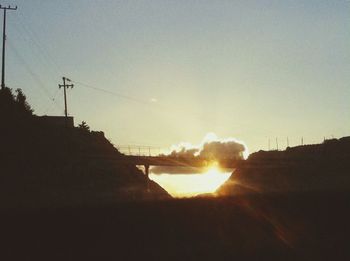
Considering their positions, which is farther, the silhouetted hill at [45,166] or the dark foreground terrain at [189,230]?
the silhouetted hill at [45,166]

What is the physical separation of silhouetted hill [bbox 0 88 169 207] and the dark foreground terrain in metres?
23.5

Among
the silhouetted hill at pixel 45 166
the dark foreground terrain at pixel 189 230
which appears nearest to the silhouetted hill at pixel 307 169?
the silhouetted hill at pixel 45 166

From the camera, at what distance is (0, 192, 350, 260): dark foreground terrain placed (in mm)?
19250

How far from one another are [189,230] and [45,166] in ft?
159

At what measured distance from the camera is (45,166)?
2611 inches

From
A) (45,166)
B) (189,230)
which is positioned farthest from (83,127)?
(189,230)

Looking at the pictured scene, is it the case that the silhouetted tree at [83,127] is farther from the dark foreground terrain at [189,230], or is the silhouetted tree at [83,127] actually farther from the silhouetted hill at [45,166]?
the dark foreground terrain at [189,230]

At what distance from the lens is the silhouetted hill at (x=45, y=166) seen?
5762cm

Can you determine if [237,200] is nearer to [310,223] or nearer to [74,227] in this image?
[310,223]

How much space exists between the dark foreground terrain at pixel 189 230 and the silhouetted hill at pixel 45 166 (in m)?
23.5

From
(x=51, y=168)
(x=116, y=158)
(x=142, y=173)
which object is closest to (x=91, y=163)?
(x=116, y=158)

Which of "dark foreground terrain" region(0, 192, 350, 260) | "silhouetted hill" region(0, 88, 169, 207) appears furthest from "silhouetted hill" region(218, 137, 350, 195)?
"dark foreground terrain" region(0, 192, 350, 260)

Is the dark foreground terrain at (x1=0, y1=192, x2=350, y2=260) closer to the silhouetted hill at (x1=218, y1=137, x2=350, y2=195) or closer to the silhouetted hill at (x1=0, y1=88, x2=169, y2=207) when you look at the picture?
the silhouetted hill at (x1=0, y1=88, x2=169, y2=207)

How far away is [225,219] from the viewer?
22.2 m
